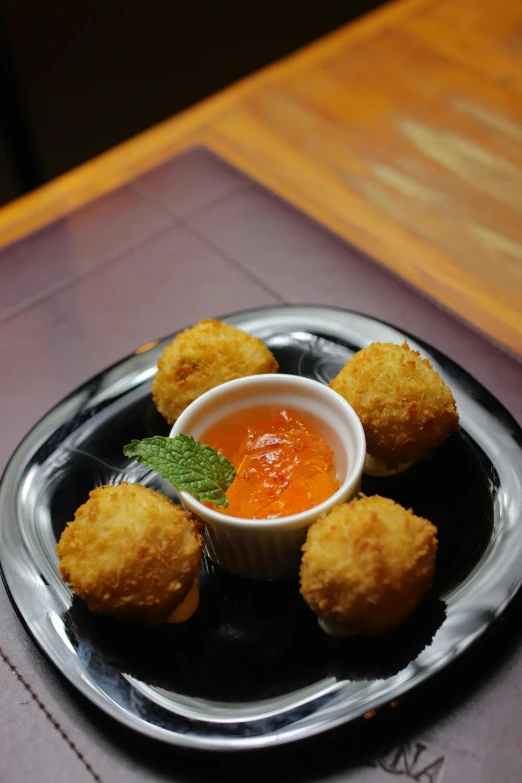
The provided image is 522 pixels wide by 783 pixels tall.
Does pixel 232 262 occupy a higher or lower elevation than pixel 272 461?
lower

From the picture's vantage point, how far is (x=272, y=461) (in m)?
1.64

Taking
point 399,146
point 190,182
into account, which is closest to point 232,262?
point 190,182

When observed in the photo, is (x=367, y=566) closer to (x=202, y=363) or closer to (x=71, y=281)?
(x=202, y=363)

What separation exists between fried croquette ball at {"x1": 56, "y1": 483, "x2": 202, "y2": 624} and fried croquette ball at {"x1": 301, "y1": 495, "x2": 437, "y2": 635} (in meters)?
0.23

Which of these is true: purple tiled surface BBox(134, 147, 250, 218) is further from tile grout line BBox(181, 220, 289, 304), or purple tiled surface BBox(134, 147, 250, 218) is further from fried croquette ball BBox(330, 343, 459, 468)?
fried croquette ball BBox(330, 343, 459, 468)

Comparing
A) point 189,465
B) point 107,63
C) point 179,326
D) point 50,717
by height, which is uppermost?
point 107,63

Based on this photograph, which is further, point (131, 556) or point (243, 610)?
Result: point (243, 610)

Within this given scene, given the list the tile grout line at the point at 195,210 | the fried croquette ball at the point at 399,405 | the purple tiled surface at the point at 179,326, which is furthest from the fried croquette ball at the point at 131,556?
the tile grout line at the point at 195,210

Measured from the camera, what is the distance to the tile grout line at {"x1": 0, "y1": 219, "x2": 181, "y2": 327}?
2.48m

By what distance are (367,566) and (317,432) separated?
15.5 inches

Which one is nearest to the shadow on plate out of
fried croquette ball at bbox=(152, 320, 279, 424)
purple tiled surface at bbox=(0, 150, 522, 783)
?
purple tiled surface at bbox=(0, 150, 522, 783)

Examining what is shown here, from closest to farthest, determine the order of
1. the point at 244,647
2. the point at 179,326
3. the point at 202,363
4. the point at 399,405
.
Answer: the point at 244,647, the point at 399,405, the point at 202,363, the point at 179,326

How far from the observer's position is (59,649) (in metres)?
1.54

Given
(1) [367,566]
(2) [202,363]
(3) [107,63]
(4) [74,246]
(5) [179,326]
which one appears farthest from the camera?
(3) [107,63]
